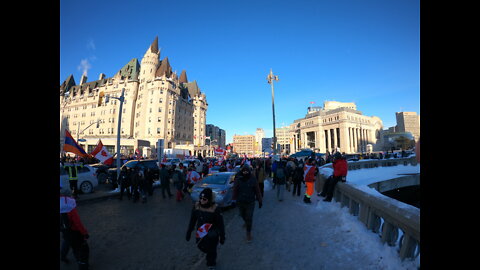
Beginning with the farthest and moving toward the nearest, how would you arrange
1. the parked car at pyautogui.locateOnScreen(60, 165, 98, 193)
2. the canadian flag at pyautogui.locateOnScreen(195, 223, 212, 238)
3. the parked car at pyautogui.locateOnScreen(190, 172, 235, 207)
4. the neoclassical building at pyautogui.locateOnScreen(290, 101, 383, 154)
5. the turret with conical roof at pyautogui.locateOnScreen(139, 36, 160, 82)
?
1. the neoclassical building at pyautogui.locateOnScreen(290, 101, 383, 154)
2. the turret with conical roof at pyautogui.locateOnScreen(139, 36, 160, 82)
3. the parked car at pyautogui.locateOnScreen(60, 165, 98, 193)
4. the parked car at pyautogui.locateOnScreen(190, 172, 235, 207)
5. the canadian flag at pyautogui.locateOnScreen(195, 223, 212, 238)

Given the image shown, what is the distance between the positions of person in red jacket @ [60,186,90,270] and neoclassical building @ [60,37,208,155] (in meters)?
60.7

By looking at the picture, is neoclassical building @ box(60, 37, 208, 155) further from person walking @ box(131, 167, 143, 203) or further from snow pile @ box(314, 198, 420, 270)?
snow pile @ box(314, 198, 420, 270)

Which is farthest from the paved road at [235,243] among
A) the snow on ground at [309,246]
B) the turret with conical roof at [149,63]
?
the turret with conical roof at [149,63]

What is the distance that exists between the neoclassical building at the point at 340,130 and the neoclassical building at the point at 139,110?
49.8 meters

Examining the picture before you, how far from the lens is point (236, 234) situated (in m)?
6.16

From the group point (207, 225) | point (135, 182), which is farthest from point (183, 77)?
point (207, 225)

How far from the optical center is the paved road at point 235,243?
14.6ft

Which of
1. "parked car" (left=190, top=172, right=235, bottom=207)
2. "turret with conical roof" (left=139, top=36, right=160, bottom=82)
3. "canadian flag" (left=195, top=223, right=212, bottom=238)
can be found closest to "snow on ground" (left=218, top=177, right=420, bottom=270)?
"canadian flag" (left=195, top=223, right=212, bottom=238)

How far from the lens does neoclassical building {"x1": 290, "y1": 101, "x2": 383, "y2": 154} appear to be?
4090 inches

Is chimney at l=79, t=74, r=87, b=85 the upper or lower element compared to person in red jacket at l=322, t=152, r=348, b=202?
upper

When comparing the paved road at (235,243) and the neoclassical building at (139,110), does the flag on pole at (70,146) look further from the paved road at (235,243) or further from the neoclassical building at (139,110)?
the neoclassical building at (139,110)
